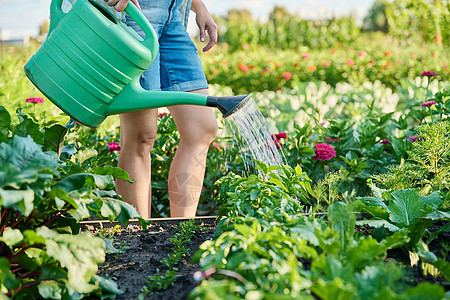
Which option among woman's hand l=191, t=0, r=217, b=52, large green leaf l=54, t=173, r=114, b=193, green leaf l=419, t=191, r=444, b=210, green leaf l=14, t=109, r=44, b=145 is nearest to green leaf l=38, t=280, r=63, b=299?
large green leaf l=54, t=173, r=114, b=193

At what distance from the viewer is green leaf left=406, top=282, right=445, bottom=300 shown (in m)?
0.96

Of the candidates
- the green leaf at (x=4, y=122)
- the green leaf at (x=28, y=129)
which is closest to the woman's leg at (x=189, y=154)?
the green leaf at (x=28, y=129)

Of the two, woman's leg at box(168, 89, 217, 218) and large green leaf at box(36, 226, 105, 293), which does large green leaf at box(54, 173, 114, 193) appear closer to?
large green leaf at box(36, 226, 105, 293)

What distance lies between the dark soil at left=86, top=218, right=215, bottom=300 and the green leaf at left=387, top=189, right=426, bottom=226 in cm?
63

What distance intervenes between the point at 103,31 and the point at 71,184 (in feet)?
1.60

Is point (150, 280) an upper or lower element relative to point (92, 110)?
lower

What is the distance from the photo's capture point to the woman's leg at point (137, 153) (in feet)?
6.48

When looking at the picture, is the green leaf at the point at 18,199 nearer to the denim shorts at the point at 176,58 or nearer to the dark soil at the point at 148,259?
the dark soil at the point at 148,259

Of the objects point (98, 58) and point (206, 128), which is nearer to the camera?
point (98, 58)

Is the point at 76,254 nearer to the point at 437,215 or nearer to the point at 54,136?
the point at 54,136

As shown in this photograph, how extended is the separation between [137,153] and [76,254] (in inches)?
35.2

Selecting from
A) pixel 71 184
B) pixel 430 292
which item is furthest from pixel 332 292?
pixel 71 184

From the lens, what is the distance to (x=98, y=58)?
4.85 ft

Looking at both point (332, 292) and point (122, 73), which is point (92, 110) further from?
point (332, 292)
